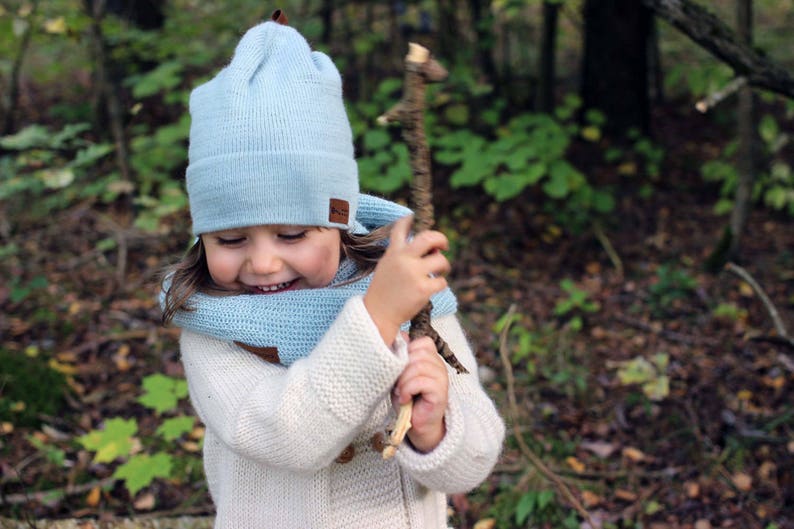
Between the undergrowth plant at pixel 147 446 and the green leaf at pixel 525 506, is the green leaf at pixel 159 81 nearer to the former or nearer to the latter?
the undergrowth plant at pixel 147 446

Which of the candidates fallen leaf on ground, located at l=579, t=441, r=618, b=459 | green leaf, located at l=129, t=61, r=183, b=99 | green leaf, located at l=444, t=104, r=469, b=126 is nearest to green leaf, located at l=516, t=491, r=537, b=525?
fallen leaf on ground, located at l=579, t=441, r=618, b=459

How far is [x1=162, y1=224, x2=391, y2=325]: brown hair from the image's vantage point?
1619mm

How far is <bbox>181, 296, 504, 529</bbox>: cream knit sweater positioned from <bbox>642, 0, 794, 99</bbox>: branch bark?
1.40 meters

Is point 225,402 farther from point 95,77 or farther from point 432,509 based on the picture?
point 95,77

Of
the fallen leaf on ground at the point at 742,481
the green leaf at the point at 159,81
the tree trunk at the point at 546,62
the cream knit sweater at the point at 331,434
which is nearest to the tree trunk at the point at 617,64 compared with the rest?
the tree trunk at the point at 546,62

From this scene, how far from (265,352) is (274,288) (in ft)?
0.44

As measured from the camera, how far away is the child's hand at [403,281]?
49.5 inches

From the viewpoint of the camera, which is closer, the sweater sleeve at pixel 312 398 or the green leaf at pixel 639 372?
the sweater sleeve at pixel 312 398

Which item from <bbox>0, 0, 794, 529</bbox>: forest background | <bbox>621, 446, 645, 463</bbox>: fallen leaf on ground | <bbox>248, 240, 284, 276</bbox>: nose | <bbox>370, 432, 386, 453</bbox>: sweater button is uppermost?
<bbox>248, 240, 284, 276</bbox>: nose

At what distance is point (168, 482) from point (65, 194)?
2710mm

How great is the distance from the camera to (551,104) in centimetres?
604

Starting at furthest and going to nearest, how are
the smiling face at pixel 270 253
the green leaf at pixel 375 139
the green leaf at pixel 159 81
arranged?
1. the green leaf at pixel 375 139
2. the green leaf at pixel 159 81
3. the smiling face at pixel 270 253

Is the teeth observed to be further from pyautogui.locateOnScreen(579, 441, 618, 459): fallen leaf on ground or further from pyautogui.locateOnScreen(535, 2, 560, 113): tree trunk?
pyautogui.locateOnScreen(535, 2, 560, 113): tree trunk

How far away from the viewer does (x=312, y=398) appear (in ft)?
4.30
